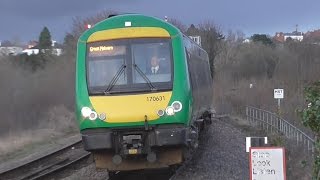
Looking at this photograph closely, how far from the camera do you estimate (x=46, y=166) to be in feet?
53.2

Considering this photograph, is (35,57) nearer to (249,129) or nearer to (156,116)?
(249,129)

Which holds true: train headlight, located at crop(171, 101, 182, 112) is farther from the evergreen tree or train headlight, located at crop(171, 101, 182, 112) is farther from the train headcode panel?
the evergreen tree

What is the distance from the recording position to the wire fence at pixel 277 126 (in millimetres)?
14316

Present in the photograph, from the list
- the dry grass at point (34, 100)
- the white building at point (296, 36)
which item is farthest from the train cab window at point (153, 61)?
the white building at point (296, 36)

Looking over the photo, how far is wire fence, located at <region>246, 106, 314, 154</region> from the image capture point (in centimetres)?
1432

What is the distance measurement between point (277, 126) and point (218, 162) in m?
8.10

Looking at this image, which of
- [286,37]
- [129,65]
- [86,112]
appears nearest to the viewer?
[86,112]

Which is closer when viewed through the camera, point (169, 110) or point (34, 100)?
point (169, 110)

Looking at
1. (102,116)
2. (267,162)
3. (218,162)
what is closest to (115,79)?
(102,116)

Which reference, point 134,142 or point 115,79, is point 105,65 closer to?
point 115,79

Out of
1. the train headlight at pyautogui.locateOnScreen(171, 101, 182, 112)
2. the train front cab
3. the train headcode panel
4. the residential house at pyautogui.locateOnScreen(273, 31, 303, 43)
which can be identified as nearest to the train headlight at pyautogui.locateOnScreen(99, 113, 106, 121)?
the train front cab

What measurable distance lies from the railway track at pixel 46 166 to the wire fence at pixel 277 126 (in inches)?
245

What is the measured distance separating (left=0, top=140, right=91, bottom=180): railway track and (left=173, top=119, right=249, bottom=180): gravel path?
350cm

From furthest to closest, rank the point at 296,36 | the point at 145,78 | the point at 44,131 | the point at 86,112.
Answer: the point at 296,36
the point at 44,131
the point at 145,78
the point at 86,112
